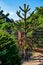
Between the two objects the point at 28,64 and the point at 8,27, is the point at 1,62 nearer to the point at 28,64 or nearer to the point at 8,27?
the point at 28,64

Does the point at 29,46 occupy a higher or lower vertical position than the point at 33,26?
lower

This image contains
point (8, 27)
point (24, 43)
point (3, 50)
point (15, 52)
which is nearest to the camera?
point (3, 50)

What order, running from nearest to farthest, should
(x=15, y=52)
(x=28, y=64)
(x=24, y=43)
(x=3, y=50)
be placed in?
1. (x=3, y=50)
2. (x=15, y=52)
3. (x=28, y=64)
4. (x=24, y=43)

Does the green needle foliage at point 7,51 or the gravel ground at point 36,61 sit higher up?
the green needle foliage at point 7,51

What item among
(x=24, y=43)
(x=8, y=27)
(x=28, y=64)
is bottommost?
(x=28, y=64)

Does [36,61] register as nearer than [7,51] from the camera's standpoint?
No

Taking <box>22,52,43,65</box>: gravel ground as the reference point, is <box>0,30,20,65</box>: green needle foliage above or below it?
above

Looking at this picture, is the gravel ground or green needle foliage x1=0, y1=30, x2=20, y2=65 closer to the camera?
green needle foliage x1=0, y1=30, x2=20, y2=65

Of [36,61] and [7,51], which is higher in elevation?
[7,51]

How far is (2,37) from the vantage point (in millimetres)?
4812

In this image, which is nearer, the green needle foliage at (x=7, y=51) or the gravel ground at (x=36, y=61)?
the green needle foliage at (x=7, y=51)

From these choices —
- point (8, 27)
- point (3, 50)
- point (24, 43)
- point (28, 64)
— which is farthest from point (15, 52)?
point (8, 27)

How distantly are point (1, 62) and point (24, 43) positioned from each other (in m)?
5.63

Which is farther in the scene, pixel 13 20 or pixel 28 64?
pixel 13 20
